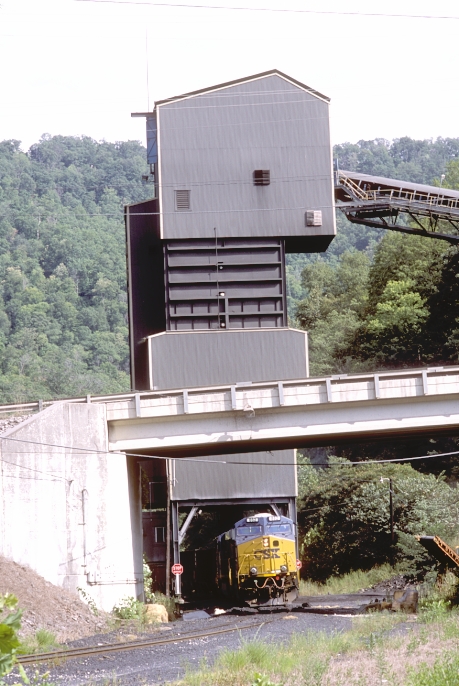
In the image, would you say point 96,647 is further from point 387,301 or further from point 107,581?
point 387,301

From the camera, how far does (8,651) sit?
21.8ft

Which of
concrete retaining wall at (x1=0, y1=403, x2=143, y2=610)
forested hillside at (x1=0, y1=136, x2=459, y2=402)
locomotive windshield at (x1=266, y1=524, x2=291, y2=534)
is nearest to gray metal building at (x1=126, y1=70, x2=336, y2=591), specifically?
locomotive windshield at (x1=266, y1=524, x2=291, y2=534)

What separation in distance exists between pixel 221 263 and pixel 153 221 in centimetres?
467

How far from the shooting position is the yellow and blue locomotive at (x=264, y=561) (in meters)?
36.8

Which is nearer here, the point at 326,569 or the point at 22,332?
Answer: the point at 326,569

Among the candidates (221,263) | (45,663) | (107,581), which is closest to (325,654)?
(45,663)

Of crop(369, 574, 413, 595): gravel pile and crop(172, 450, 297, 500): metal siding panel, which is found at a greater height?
crop(172, 450, 297, 500): metal siding panel

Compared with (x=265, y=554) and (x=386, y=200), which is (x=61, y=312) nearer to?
(x=386, y=200)

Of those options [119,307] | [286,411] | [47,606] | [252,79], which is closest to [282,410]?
[286,411]

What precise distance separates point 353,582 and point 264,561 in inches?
634

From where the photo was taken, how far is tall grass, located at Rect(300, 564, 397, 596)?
50312 mm

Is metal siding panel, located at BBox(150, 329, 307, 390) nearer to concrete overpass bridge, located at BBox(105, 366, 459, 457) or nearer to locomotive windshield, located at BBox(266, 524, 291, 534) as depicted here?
locomotive windshield, located at BBox(266, 524, 291, 534)

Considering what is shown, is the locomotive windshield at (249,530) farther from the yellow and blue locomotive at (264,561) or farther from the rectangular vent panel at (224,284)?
the rectangular vent panel at (224,284)

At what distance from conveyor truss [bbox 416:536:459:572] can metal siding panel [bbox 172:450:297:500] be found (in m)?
14.2
